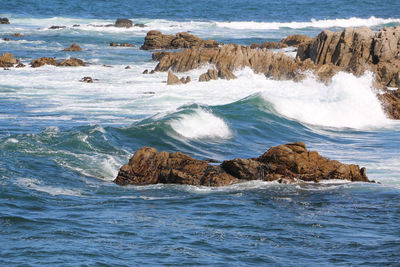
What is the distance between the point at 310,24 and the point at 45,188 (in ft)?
225

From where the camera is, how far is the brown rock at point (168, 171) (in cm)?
1181

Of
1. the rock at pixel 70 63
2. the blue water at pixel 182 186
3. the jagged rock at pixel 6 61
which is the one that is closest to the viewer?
the blue water at pixel 182 186

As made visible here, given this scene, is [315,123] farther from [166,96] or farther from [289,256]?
[289,256]

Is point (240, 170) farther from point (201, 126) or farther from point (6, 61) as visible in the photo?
point (6, 61)

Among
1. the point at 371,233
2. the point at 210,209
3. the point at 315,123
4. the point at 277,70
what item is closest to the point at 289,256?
the point at 371,233

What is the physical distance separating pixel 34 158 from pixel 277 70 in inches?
768

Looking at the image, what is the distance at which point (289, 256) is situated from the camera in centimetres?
807

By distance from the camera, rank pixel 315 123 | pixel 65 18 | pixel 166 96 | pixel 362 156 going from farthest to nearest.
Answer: pixel 65 18, pixel 166 96, pixel 315 123, pixel 362 156

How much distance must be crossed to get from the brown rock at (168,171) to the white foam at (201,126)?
201 inches

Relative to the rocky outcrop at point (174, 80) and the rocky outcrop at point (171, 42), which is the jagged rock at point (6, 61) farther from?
the rocky outcrop at point (171, 42)

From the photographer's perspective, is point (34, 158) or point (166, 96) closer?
point (34, 158)

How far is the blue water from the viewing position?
8242 millimetres

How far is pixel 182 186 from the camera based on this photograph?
1167 centimetres

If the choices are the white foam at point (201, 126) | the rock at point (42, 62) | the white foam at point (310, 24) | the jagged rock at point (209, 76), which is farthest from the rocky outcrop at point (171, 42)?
the white foam at point (201, 126)
